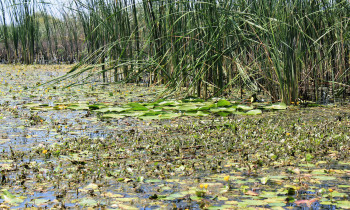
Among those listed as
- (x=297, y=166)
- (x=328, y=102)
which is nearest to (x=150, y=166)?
(x=297, y=166)

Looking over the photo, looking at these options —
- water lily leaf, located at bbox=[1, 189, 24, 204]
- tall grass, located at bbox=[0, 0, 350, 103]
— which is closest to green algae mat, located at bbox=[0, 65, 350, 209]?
water lily leaf, located at bbox=[1, 189, 24, 204]

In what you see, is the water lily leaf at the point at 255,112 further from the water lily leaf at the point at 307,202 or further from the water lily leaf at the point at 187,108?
the water lily leaf at the point at 307,202

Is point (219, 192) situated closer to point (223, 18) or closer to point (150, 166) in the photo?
point (150, 166)

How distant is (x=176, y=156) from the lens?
2.88 m

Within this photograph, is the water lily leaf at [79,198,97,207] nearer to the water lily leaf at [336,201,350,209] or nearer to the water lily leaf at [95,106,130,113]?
the water lily leaf at [336,201,350,209]

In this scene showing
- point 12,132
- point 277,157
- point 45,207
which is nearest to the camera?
point 45,207

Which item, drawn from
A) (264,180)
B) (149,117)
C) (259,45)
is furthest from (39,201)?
(259,45)

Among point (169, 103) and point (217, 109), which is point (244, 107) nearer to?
point (217, 109)

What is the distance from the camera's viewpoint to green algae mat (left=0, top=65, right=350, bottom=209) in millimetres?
2107

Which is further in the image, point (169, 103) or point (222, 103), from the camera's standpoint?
point (169, 103)

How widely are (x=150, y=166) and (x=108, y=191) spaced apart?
481mm

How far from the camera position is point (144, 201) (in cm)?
207

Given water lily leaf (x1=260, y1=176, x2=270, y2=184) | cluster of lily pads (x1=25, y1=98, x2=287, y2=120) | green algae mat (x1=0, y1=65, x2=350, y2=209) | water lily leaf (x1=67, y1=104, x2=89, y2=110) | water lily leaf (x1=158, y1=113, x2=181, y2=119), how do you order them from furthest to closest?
water lily leaf (x1=67, y1=104, x2=89, y2=110) < cluster of lily pads (x1=25, y1=98, x2=287, y2=120) < water lily leaf (x1=158, y1=113, x2=181, y2=119) < water lily leaf (x1=260, y1=176, x2=270, y2=184) < green algae mat (x1=0, y1=65, x2=350, y2=209)

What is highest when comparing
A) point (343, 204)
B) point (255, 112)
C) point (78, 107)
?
point (78, 107)
